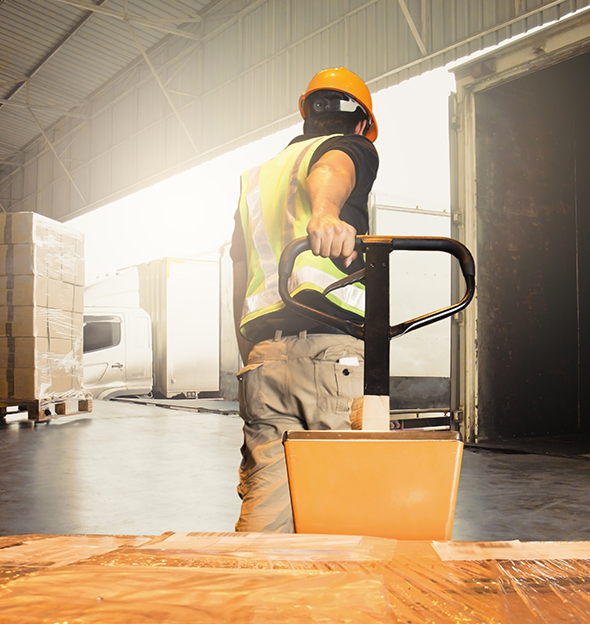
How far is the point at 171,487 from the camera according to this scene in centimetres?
353

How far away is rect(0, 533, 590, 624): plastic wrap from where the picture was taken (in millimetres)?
585

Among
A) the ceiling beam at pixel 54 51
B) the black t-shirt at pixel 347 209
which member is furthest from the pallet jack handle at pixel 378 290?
the ceiling beam at pixel 54 51

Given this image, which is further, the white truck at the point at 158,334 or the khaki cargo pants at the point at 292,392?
the white truck at the point at 158,334

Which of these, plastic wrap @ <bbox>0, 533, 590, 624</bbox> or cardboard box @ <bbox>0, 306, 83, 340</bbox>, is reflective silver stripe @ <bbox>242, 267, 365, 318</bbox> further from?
cardboard box @ <bbox>0, 306, 83, 340</bbox>

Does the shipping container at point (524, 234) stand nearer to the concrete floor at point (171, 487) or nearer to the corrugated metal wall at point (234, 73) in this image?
the concrete floor at point (171, 487)

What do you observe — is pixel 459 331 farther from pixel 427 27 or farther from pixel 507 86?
pixel 427 27

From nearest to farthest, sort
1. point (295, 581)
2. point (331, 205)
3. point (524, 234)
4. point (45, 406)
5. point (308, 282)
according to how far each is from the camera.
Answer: point (295, 581) → point (331, 205) → point (308, 282) → point (524, 234) → point (45, 406)

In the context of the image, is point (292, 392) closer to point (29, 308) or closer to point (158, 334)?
point (29, 308)

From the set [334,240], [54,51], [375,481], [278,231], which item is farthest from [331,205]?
[54,51]

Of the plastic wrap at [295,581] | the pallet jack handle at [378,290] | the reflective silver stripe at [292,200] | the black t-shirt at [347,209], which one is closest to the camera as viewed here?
the plastic wrap at [295,581]

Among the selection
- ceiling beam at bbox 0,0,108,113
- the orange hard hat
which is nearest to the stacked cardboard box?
the orange hard hat

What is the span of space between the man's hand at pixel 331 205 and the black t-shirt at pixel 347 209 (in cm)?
4

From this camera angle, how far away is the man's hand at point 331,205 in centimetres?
139

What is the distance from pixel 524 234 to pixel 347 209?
4.82 meters
